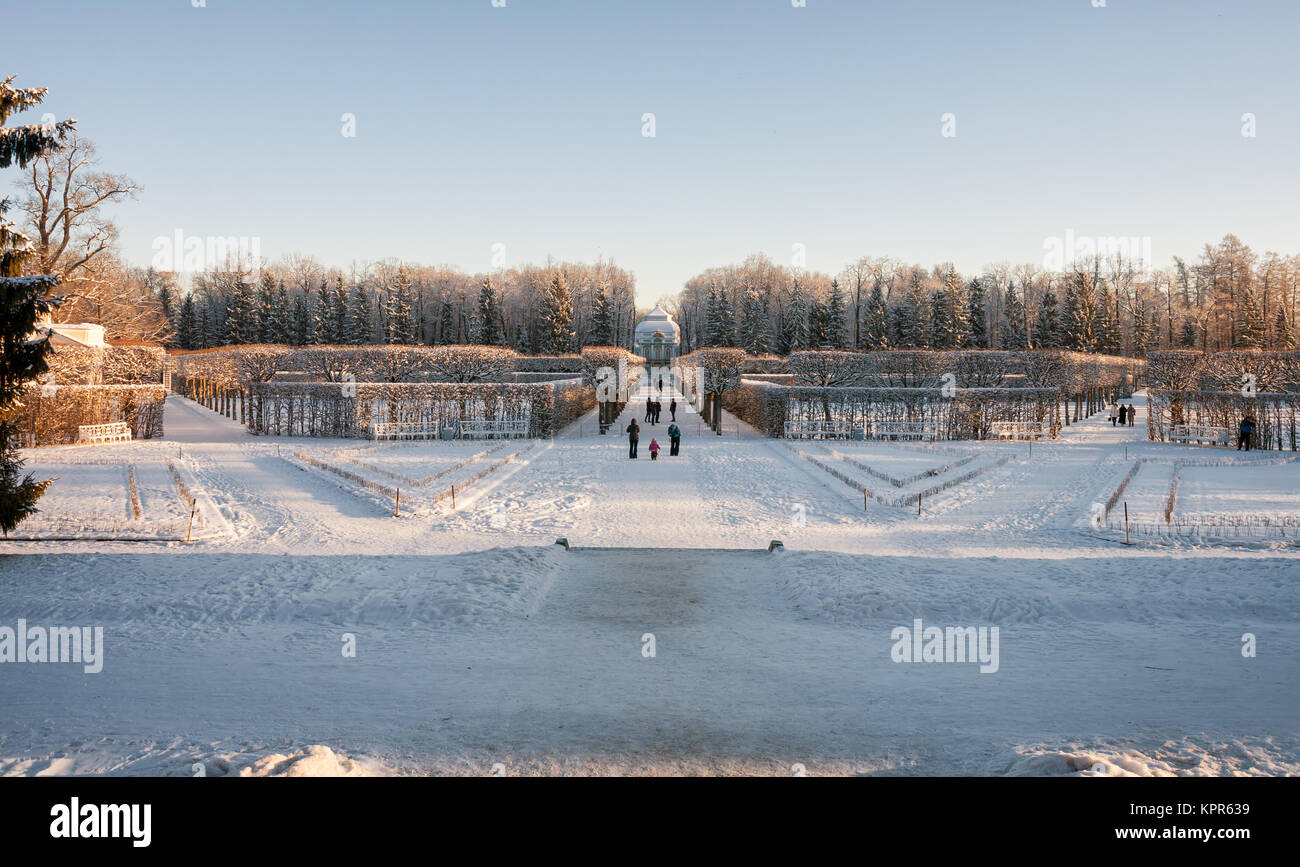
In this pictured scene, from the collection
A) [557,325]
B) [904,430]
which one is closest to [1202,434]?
[904,430]

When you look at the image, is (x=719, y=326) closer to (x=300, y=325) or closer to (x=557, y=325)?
(x=557, y=325)

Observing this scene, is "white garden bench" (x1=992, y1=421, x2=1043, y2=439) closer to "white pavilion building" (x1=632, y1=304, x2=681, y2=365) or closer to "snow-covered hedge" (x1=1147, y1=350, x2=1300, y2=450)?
"snow-covered hedge" (x1=1147, y1=350, x2=1300, y2=450)

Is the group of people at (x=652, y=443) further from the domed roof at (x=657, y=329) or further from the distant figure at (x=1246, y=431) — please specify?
the domed roof at (x=657, y=329)

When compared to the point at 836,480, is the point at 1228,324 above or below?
above

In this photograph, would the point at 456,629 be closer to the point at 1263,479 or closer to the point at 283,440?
the point at 1263,479

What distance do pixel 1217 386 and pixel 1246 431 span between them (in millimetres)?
7099

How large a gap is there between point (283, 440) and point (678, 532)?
77.7 feet

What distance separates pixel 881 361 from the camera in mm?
41531

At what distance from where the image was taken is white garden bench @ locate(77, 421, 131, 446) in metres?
30.1

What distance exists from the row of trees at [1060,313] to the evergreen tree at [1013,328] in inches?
7.4

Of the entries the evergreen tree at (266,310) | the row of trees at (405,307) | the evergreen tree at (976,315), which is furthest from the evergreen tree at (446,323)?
the evergreen tree at (976,315)

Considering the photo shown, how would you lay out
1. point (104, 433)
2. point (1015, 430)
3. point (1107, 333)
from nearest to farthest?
point (104, 433) < point (1015, 430) < point (1107, 333)

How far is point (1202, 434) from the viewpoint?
103 feet
